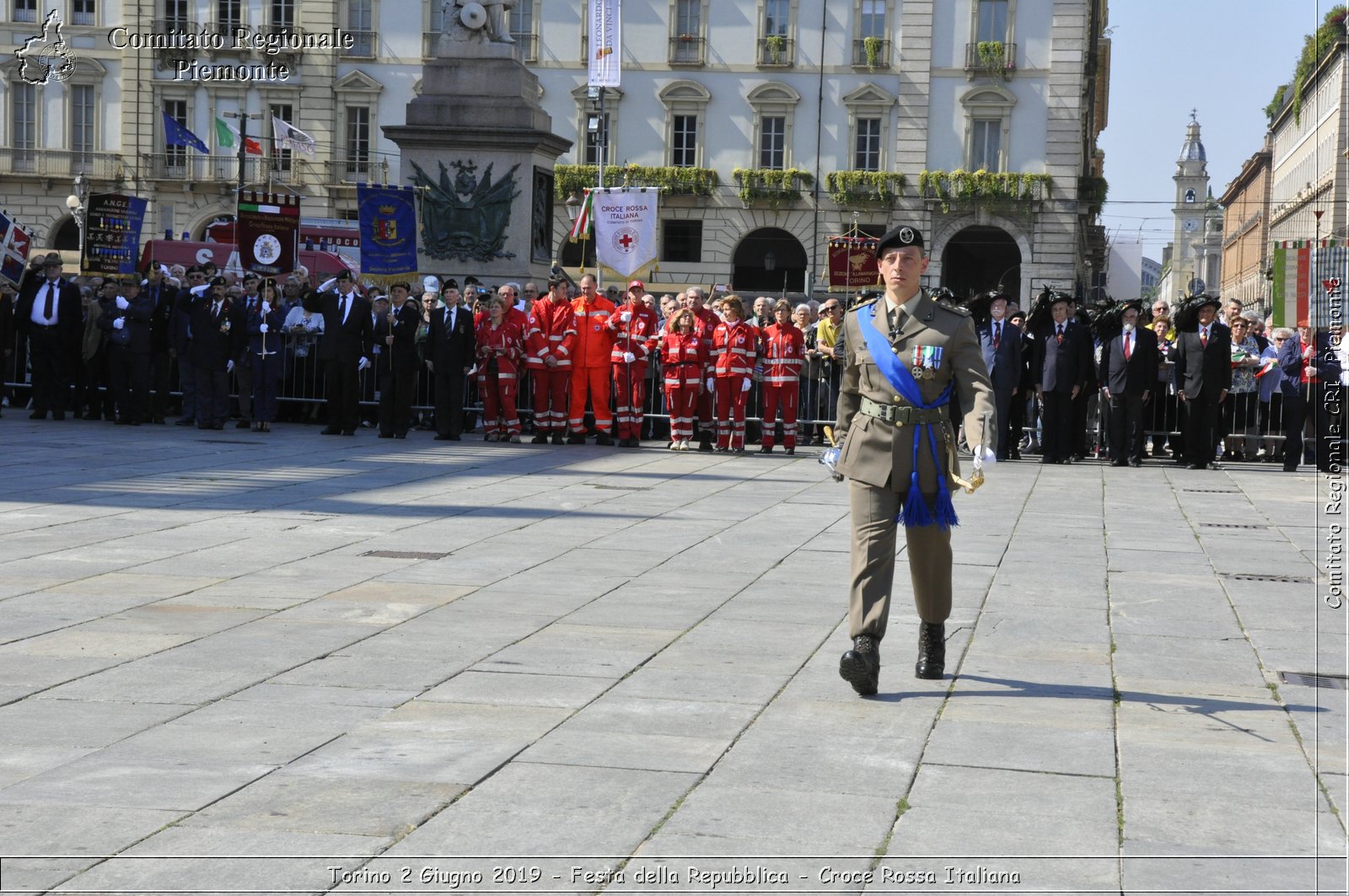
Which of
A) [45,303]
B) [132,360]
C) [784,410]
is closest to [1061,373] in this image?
[784,410]

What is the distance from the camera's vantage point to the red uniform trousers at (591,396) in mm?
19969

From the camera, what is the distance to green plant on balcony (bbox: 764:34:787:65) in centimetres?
5600

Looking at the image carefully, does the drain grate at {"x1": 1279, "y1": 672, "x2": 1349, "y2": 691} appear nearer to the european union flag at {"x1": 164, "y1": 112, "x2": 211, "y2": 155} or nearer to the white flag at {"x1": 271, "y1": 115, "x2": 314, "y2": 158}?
the european union flag at {"x1": 164, "y1": 112, "x2": 211, "y2": 155}

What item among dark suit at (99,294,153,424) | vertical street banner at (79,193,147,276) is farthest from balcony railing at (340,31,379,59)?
dark suit at (99,294,153,424)

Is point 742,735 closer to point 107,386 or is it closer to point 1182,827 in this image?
point 1182,827

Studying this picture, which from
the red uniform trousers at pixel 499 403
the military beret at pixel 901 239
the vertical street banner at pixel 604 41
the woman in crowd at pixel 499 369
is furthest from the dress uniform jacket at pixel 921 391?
the vertical street banner at pixel 604 41

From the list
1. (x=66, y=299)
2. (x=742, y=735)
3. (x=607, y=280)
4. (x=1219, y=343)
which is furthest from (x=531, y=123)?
(x=607, y=280)

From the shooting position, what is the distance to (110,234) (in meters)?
25.4

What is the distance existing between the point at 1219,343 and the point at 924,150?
37350mm

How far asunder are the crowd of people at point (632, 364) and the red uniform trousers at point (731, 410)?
0.9 inches

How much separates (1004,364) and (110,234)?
44.7ft

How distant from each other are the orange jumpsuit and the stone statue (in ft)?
13.5

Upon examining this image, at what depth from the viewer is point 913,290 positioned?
284 inches

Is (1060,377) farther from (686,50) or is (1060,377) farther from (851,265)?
(686,50)
